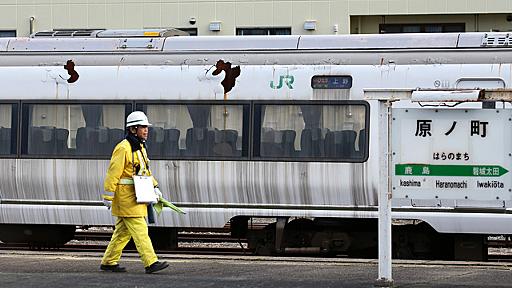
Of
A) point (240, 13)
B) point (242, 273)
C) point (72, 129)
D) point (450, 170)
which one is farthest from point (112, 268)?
point (240, 13)

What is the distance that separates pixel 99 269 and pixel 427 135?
11.8ft

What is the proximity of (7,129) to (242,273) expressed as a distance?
4431 millimetres

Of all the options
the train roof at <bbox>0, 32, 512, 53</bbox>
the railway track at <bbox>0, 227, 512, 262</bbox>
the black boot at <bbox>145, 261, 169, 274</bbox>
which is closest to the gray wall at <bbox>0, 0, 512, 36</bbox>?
the railway track at <bbox>0, 227, 512, 262</bbox>

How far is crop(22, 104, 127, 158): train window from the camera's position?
12.9 metres

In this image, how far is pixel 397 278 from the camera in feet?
32.0

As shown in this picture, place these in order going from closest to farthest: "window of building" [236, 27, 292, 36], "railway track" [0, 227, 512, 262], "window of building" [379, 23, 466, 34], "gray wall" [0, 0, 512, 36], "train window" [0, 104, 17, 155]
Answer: "train window" [0, 104, 17, 155]
"railway track" [0, 227, 512, 262]
"gray wall" [0, 0, 512, 36]
"window of building" [236, 27, 292, 36]
"window of building" [379, 23, 466, 34]

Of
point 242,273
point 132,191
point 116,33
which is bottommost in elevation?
point 242,273

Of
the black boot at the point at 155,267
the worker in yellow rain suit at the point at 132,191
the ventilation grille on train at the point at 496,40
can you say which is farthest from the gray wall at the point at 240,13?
the black boot at the point at 155,267

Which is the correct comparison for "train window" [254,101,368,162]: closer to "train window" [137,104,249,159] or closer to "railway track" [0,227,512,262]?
"train window" [137,104,249,159]

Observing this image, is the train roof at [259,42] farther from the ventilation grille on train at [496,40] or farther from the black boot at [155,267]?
the black boot at [155,267]

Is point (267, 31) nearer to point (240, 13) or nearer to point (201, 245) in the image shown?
point (240, 13)

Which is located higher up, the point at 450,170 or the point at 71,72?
the point at 71,72

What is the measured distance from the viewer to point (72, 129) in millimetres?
12992

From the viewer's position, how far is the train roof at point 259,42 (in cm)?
1220
